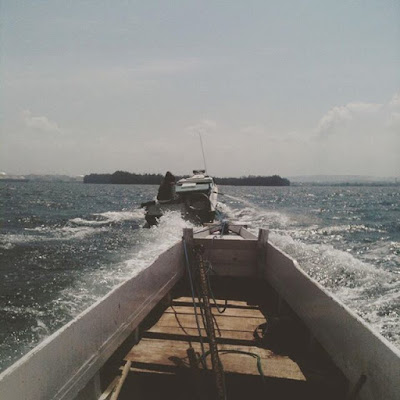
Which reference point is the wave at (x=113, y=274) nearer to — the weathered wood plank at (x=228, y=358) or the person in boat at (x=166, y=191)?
the weathered wood plank at (x=228, y=358)

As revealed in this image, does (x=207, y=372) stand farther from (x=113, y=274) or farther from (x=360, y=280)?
(x=360, y=280)

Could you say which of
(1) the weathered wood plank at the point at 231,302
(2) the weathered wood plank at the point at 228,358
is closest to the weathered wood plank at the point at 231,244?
(1) the weathered wood plank at the point at 231,302

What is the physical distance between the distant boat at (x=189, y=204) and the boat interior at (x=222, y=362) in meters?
21.6

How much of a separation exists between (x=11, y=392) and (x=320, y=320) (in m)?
3.85

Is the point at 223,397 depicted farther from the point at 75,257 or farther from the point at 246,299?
the point at 75,257

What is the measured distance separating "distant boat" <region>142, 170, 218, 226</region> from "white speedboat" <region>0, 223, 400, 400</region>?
826 inches

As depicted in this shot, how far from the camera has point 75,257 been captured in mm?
17938

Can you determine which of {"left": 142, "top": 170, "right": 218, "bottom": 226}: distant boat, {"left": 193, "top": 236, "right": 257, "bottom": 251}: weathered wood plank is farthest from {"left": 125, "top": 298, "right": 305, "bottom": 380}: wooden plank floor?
{"left": 142, "top": 170, "right": 218, "bottom": 226}: distant boat

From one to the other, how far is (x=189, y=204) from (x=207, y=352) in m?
23.8

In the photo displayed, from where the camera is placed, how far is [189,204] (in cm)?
2864

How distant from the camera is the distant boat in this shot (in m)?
28.1

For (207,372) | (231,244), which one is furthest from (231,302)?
(207,372)

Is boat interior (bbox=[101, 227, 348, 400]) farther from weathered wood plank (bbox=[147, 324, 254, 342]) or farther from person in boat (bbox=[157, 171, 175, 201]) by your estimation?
person in boat (bbox=[157, 171, 175, 201])

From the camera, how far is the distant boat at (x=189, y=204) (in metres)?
28.1
